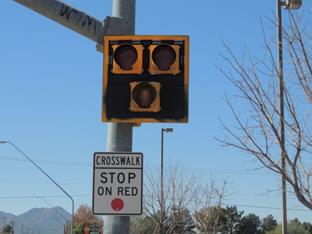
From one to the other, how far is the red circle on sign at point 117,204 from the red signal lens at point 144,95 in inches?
47.7

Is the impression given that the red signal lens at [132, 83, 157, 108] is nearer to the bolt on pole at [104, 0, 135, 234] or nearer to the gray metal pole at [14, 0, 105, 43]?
the bolt on pole at [104, 0, 135, 234]

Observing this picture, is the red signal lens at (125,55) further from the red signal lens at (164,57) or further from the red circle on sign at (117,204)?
the red circle on sign at (117,204)

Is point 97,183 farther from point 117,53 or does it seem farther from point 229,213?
point 229,213

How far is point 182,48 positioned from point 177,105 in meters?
0.72

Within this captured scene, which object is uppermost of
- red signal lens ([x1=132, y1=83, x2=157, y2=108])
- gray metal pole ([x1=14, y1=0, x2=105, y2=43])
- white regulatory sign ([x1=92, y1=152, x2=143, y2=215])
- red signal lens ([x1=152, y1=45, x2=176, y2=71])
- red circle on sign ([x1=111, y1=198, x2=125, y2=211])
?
gray metal pole ([x1=14, y1=0, x2=105, y2=43])

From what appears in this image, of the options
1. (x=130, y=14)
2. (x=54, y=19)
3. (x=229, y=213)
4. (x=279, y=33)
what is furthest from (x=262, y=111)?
(x=229, y=213)

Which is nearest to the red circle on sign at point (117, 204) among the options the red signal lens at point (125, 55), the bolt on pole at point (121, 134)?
the bolt on pole at point (121, 134)

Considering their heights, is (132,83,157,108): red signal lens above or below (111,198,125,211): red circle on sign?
above

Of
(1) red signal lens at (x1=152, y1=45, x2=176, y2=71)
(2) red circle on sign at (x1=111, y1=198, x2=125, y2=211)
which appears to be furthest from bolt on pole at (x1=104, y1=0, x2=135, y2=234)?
(1) red signal lens at (x1=152, y1=45, x2=176, y2=71)

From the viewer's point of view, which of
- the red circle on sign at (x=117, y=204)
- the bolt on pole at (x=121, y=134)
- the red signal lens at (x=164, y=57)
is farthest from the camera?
the red signal lens at (x=164, y=57)

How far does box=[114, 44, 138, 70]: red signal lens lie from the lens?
28.0 ft

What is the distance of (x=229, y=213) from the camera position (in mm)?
91062

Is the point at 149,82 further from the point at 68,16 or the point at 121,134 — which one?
the point at 68,16

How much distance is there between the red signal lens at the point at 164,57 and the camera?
27.9ft
